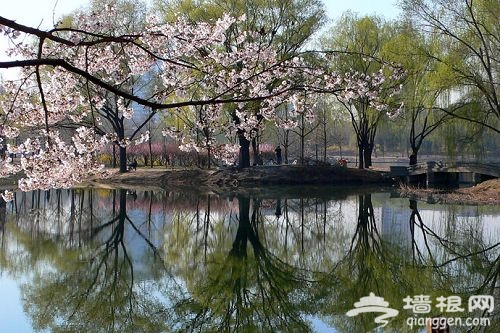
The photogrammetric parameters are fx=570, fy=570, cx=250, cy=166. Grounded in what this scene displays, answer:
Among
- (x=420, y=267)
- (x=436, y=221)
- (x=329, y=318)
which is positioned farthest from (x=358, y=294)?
(x=436, y=221)

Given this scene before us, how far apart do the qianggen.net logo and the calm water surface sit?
0.09 m

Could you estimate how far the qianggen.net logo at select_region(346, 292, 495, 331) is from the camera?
23.4 ft

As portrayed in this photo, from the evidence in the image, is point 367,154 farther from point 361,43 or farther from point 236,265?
point 236,265

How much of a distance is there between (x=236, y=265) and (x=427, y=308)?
13.4 ft

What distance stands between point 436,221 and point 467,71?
26.2ft

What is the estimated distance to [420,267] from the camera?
10.5 metres

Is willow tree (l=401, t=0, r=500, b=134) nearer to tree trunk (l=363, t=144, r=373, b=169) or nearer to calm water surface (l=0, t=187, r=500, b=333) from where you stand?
calm water surface (l=0, t=187, r=500, b=333)

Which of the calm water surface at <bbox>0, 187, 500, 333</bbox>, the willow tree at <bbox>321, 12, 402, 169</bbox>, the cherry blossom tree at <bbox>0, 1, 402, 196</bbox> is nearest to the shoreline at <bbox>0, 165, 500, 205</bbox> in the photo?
the willow tree at <bbox>321, 12, 402, 169</bbox>

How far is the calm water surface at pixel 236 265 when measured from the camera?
26.2 ft

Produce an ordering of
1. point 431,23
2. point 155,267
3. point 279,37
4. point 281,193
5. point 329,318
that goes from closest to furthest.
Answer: point 329,318
point 155,267
point 431,23
point 281,193
point 279,37

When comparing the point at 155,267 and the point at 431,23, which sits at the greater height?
the point at 431,23

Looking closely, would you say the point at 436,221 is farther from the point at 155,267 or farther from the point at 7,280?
the point at 7,280

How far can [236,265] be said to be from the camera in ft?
35.7

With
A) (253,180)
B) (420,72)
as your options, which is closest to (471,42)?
(420,72)
